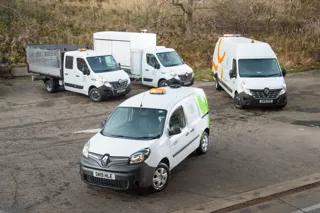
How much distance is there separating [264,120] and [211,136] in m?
2.82

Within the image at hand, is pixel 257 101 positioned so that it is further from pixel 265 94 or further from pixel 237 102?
pixel 237 102

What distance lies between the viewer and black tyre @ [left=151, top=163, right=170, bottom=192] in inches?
320

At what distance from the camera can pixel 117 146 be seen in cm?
819

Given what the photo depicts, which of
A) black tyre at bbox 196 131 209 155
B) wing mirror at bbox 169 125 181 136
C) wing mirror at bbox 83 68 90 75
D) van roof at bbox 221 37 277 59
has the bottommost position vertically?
black tyre at bbox 196 131 209 155

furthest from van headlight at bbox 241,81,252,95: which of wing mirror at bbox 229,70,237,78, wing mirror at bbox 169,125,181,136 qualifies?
wing mirror at bbox 169,125,181,136

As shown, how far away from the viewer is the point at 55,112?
1583 cm

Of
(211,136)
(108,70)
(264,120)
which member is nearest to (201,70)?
(108,70)

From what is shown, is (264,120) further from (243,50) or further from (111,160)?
(111,160)

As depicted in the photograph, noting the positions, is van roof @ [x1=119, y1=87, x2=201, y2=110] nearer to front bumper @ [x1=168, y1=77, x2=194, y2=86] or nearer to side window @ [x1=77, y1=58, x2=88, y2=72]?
side window @ [x1=77, y1=58, x2=88, y2=72]

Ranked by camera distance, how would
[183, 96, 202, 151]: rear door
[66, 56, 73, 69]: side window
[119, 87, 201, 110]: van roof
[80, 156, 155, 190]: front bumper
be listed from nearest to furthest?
[80, 156, 155, 190]: front bumper → [119, 87, 201, 110]: van roof → [183, 96, 202, 151]: rear door → [66, 56, 73, 69]: side window

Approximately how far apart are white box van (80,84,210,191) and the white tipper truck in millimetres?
7315

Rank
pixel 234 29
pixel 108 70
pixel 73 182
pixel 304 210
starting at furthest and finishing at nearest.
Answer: pixel 234 29 → pixel 108 70 → pixel 73 182 → pixel 304 210

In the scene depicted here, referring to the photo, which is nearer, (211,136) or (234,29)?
(211,136)

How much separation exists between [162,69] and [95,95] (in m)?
3.42
